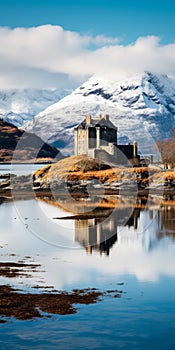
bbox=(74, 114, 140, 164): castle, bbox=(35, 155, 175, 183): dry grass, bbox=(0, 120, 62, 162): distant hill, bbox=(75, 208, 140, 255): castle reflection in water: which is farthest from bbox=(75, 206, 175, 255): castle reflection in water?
bbox=(0, 120, 62, 162): distant hill

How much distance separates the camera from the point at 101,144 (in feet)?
235

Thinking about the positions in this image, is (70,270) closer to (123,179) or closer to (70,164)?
(123,179)

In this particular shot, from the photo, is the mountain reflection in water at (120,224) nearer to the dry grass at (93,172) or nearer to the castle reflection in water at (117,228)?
the castle reflection in water at (117,228)

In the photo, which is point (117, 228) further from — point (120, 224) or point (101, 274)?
point (101, 274)

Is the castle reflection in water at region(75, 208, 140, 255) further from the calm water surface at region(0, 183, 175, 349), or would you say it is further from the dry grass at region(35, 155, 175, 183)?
the dry grass at region(35, 155, 175, 183)

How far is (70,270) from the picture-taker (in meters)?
21.3

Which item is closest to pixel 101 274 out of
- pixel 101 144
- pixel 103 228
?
pixel 103 228

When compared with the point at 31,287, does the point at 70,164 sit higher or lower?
higher

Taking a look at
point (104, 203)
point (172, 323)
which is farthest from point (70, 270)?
point (104, 203)

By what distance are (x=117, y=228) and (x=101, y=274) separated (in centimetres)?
1192

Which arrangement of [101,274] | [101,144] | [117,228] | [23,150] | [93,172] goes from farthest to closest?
[23,150]
[101,144]
[93,172]
[117,228]
[101,274]

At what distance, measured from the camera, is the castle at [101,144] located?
229 feet

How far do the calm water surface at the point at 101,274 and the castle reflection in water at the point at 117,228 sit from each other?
5 cm

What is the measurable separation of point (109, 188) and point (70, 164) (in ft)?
29.0
